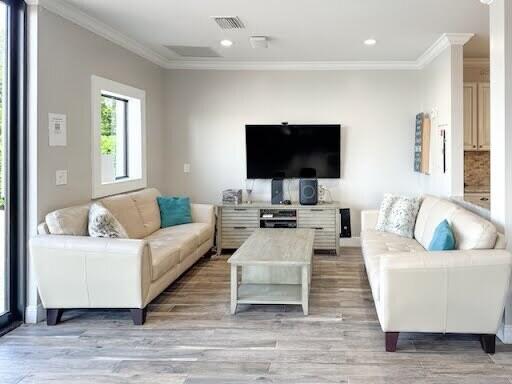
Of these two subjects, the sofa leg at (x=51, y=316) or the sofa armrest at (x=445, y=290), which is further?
the sofa leg at (x=51, y=316)

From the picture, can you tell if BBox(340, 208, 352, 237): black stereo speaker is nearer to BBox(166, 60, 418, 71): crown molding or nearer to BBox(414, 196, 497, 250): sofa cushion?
BBox(414, 196, 497, 250): sofa cushion

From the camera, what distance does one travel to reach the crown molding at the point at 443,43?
5.30 m

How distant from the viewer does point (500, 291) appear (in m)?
3.24

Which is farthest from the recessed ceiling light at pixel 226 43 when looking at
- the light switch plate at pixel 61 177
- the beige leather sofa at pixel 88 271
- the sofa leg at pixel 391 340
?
the sofa leg at pixel 391 340

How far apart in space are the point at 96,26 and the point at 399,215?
11.9 ft

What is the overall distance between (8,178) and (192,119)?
3.55 m

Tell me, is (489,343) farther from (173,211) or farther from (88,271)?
(173,211)

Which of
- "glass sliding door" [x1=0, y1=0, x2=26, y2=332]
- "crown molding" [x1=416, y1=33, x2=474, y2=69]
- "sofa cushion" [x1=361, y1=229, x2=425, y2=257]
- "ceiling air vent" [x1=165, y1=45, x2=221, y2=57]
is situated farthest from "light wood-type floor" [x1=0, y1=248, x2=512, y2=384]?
"ceiling air vent" [x1=165, y1=45, x2=221, y2=57]

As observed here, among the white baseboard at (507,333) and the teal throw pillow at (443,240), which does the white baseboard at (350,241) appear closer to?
the teal throw pillow at (443,240)

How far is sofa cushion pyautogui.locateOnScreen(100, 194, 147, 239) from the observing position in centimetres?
496

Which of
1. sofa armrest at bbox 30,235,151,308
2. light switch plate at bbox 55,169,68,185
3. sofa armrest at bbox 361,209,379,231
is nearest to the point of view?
sofa armrest at bbox 30,235,151,308

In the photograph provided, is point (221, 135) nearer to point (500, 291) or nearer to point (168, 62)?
point (168, 62)

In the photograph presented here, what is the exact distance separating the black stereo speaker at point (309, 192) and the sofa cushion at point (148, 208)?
191cm

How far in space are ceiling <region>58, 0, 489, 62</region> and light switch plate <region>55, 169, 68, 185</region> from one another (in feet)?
4.74
